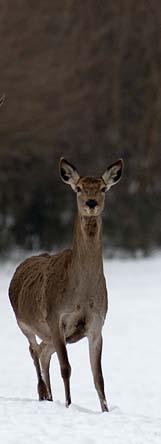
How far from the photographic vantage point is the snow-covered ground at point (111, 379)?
663 cm

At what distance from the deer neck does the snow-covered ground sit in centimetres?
103

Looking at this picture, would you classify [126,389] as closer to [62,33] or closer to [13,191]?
[13,191]

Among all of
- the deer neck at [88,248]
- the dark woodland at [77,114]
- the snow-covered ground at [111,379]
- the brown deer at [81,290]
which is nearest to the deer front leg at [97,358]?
the brown deer at [81,290]

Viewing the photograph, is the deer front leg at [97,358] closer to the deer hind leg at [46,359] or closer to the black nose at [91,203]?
the black nose at [91,203]

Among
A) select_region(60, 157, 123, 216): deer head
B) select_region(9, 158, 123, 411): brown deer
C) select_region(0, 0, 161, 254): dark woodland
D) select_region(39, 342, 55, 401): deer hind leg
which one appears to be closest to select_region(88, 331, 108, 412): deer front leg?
select_region(9, 158, 123, 411): brown deer

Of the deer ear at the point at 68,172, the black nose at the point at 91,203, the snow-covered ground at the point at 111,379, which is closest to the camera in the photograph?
the snow-covered ground at the point at 111,379

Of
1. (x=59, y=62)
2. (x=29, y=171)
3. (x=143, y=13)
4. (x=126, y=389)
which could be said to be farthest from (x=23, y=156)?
(x=126, y=389)

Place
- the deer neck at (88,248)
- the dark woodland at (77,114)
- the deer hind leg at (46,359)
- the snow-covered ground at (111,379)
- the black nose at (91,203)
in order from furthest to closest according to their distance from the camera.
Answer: the dark woodland at (77,114), the deer hind leg at (46,359), the deer neck at (88,248), the black nose at (91,203), the snow-covered ground at (111,379)

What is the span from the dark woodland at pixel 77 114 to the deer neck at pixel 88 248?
1406 cm

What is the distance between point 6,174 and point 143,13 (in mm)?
4597

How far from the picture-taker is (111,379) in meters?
14.0

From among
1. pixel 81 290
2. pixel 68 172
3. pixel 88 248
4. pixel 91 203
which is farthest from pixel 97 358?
pixel 68 172

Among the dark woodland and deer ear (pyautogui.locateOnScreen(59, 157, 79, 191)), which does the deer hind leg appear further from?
the dark woodland

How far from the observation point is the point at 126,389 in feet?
43.9
